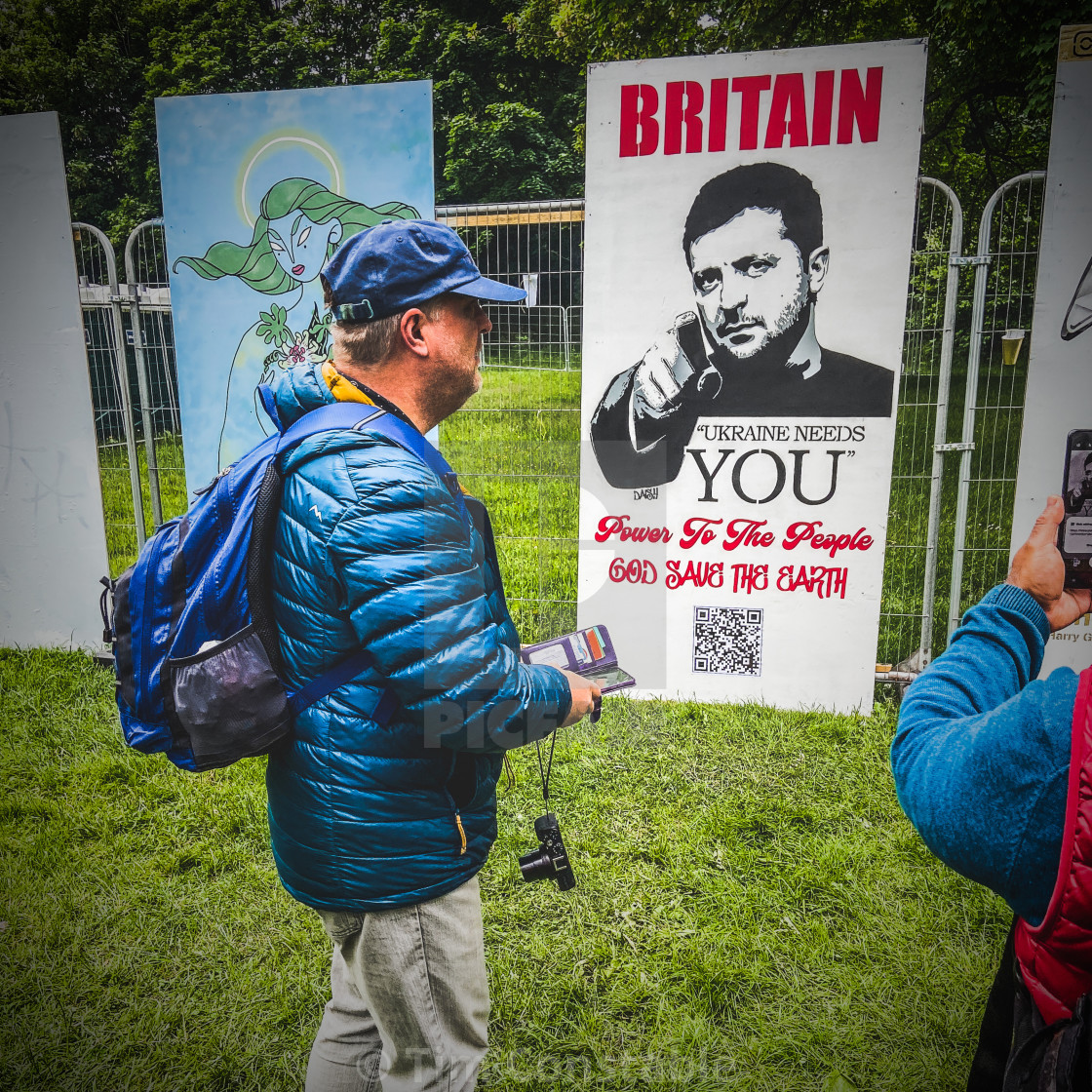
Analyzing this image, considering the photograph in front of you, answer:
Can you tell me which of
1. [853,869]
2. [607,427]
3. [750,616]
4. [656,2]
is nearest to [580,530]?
[607,427]

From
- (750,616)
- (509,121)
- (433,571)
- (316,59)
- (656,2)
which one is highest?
(656,2)

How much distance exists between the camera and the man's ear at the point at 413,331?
1.65m

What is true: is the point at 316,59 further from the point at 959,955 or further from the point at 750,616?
the point at 959,955

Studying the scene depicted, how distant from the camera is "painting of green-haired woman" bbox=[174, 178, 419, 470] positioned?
3406 mm

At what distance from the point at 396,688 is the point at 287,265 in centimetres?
275

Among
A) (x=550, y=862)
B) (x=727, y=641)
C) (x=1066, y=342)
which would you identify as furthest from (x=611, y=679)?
Result: (x=1066, y=342)

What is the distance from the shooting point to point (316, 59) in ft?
13.5

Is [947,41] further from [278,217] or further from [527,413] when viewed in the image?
[278,217]

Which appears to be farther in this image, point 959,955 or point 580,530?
point 580,530

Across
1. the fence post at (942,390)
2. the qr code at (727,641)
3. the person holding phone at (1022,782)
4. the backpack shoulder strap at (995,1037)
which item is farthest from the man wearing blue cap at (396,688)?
the fence post at (942,390)

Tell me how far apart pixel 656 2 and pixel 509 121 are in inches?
107

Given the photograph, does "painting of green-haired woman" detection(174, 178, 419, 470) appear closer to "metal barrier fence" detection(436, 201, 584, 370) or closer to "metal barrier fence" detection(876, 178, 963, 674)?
"metal barrier fence" detection(436, 201, 584, 370)

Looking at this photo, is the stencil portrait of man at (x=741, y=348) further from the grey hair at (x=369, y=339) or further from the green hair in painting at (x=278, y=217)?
the grey hair at (x=369, y=339)

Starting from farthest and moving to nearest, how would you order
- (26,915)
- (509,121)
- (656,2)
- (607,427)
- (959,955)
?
(656,2) < (509,121) < (607,427) < (26,915) < (959,955)
